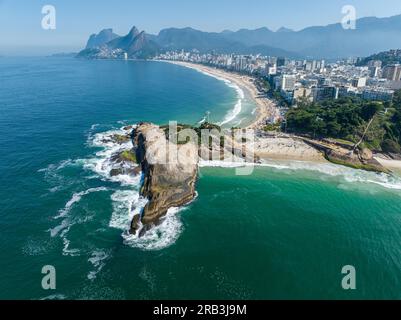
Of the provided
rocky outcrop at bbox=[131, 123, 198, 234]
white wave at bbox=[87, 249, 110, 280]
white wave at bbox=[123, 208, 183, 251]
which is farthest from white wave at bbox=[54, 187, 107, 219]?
white wave at bbox=[123, 208, 183, 251]

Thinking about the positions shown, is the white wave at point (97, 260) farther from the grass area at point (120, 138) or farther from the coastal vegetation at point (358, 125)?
the coastal vegetation at point (358, 125)

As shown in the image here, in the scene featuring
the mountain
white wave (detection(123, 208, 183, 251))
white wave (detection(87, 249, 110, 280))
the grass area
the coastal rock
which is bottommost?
white wave (detection(87, 249, 110, 280))

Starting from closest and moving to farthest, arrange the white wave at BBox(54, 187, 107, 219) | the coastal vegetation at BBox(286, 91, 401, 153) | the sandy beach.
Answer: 1. the white wave at BBox(54, 187, 107, 219)
2. the coastal vegetation at BBox(286, 91, 401, 153)
3. the sandy beach

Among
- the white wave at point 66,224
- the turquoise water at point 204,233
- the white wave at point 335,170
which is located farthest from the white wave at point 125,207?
the white wave at point 335,170

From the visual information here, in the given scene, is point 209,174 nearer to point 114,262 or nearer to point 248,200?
point 248,200

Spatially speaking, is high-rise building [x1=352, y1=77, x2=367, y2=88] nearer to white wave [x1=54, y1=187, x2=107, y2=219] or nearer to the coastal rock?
the coastal rock

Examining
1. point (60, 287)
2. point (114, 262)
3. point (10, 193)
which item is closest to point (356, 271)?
point (114, 262)
